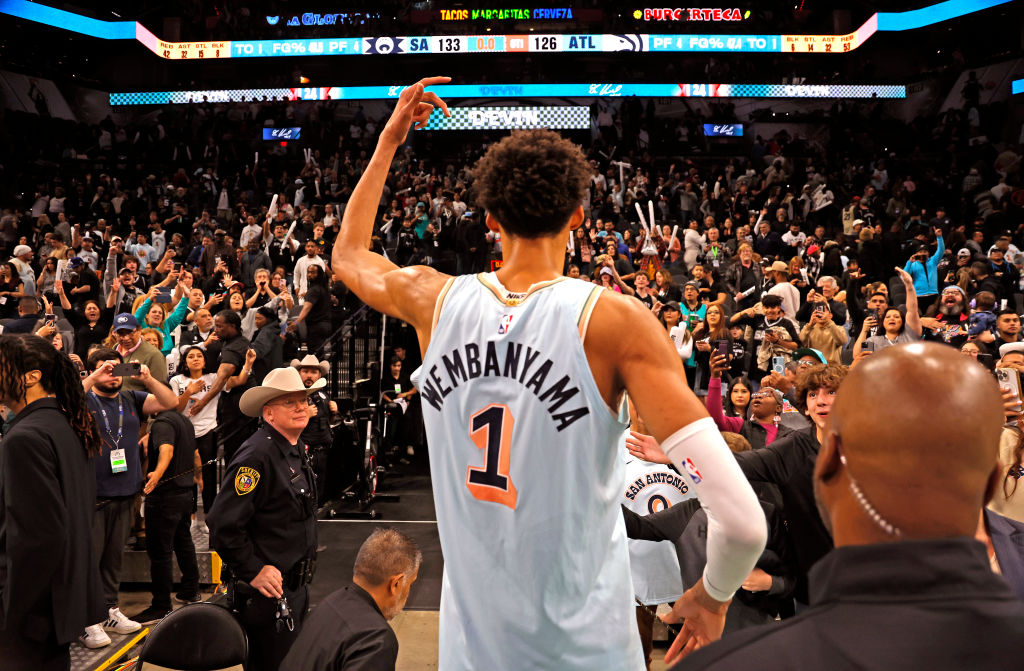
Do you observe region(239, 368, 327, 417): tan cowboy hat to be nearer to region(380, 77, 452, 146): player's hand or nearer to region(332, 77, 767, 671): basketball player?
region(380, 77, 452, 146): player's hand

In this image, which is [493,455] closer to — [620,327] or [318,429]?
[620,327]

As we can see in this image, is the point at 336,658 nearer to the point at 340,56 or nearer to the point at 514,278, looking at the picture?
the point at 514,278

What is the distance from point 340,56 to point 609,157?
1327 cm

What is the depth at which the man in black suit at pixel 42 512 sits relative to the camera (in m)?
3.33

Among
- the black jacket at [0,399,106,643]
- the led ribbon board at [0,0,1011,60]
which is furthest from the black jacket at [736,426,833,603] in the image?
the led ribbon board at [0,0,1011,60]

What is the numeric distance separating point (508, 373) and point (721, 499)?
0.48 metres

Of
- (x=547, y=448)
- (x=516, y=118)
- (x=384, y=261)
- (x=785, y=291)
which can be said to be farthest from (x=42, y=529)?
(x=516, y=118)

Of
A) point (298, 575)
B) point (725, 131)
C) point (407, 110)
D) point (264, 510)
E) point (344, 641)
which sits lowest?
point (298, 575)

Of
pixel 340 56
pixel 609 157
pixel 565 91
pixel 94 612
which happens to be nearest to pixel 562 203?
pixel 94 612

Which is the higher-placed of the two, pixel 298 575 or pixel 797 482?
pixel 797 482

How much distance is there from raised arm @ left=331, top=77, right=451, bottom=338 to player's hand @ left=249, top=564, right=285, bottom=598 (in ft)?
8.95

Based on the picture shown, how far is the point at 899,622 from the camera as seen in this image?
2.87ft

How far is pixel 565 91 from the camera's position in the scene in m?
27.7

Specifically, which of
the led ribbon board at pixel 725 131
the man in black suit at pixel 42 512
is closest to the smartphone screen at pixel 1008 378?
the man in black suit at pixel 42 512
